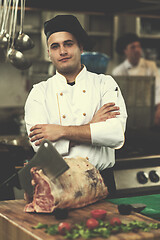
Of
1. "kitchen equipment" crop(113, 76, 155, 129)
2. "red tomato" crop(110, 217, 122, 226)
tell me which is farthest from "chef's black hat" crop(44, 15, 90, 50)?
"kitchen equipment" crop(113, 76, 155, 129)

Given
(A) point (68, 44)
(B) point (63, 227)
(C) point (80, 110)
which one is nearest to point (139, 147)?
(C) point (80, 110)

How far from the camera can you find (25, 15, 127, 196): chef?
198 cm

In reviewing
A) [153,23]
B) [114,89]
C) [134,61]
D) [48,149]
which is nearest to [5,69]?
[134,61]

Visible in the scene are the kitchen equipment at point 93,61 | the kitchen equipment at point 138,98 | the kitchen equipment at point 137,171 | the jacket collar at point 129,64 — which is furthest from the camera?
the jacket collar at point 129,64

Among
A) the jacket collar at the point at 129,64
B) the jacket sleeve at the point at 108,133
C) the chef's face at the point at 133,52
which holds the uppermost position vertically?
the chef's face at the point at 133,52

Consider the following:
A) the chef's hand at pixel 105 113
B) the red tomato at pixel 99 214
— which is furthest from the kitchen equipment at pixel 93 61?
the red tomato at pixel 99 214

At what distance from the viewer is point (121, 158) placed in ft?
9.77

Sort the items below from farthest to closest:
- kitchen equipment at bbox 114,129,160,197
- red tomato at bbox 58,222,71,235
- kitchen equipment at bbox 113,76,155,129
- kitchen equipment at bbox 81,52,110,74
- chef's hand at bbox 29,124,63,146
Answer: kitchen equipment at bbox 113,76,155,129
kitchen equipment at bbox 81,52,110,74
kitchen equipment at bbox 114,129,160,197
chef's hand at bbox 29,124,63,146
red tomato at bbox 58,222,71,235

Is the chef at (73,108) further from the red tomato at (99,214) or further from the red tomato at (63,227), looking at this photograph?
the red tomato at (63,227)

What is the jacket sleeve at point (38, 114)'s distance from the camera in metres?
2.01

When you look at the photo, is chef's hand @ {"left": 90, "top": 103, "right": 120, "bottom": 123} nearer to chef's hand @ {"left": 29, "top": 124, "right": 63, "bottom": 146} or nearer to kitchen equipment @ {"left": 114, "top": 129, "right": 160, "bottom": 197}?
chef's hand @ {"left": 29, "top": 124, "right": 63, "bottom": 146}

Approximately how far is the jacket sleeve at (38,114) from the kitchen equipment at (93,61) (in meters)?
1.56

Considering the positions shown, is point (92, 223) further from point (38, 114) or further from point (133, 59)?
point (133, 59)

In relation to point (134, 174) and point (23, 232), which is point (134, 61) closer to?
point (134, 174)
